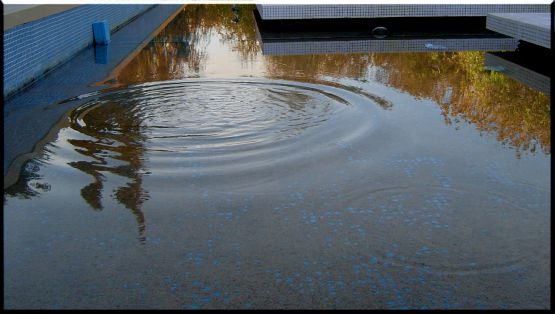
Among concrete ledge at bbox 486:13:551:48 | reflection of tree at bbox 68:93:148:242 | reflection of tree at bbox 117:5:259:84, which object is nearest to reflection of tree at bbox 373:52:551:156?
concrete ledge at bbox 486:13:551:48

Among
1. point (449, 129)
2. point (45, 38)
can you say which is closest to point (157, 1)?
point (45, 38)

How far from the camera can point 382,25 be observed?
1073 centimetres

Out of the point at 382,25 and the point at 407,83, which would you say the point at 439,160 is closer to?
the point at 407,83

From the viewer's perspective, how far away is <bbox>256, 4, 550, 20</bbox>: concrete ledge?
9992 mm

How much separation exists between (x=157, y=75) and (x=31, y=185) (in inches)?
136

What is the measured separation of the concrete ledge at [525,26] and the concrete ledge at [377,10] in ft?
4.42

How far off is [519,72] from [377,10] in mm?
3662

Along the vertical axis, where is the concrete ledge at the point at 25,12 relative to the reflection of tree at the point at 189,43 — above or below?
above

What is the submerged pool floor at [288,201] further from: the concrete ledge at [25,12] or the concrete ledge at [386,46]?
the concrete ledge at [386,46]

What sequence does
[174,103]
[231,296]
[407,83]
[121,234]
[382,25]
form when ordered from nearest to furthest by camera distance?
[231,296] → [121,234] → [174,103] → [407,83] → [382,25]

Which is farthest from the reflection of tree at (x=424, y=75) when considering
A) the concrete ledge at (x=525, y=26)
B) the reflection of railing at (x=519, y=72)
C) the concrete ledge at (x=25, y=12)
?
the concrete ledge at (x=25, y=12)

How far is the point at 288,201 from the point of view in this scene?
3.38 m

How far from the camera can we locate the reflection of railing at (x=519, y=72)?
247 inches

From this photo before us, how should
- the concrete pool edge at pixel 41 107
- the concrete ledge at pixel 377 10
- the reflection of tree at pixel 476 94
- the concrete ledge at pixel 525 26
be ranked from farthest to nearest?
the concrete ledge at pixel 377 10 < the concrete ledge at pixel 525 26 < the reflection of tree at pixel 476 94 < the concrete pool edge at pixel 41 107
